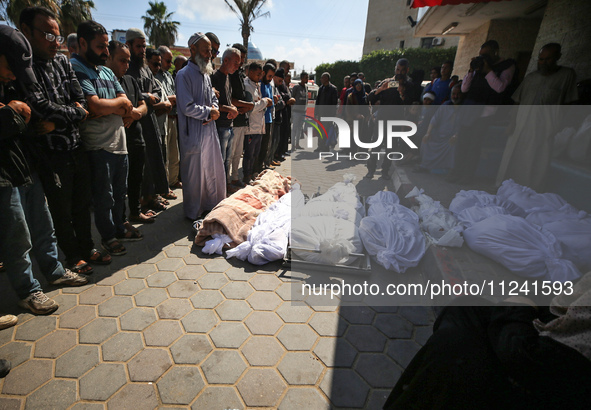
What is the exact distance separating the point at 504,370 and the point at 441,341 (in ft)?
0.82

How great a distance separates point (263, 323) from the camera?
238cm

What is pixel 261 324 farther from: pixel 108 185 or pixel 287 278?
pixel 108 185

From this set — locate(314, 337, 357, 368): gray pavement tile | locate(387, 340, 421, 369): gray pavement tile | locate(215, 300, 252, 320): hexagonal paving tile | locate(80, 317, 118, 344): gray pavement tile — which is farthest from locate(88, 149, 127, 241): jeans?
locate(387, 340, 421, 369): gray pavement tile

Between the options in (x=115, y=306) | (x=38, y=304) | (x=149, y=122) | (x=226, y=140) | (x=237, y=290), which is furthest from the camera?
(x=226, y=140)

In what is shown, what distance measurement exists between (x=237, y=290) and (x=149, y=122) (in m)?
2.57

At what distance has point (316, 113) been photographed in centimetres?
955

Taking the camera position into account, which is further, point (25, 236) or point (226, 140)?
point (226, 140)

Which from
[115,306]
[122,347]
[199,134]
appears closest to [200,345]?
[122,347]

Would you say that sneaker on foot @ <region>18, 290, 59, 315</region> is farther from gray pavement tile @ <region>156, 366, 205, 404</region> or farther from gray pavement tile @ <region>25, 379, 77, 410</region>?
gray pavement tile @ <region>156, 366, 205, 404</region>

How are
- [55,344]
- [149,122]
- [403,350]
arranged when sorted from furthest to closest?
[149,122]
[403,350]
[55,344]

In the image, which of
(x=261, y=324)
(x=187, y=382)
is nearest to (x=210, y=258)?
(x=261, y=324)

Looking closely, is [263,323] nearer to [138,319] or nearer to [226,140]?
[138,319]

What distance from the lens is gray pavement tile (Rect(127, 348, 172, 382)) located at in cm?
186

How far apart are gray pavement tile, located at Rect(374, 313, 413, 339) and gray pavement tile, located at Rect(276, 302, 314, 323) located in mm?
587
